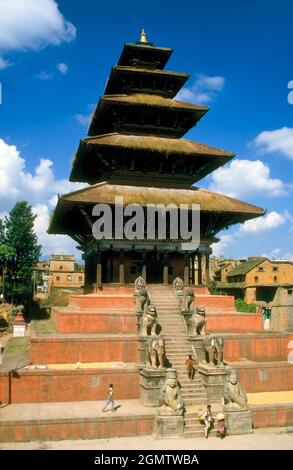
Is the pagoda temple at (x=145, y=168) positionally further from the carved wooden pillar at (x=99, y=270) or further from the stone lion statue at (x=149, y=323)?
the stone lion statue at (x=149, y=323)

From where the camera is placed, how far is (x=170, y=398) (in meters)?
14.5

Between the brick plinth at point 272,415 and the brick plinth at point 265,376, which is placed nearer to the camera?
the brick plinth at point 272,415

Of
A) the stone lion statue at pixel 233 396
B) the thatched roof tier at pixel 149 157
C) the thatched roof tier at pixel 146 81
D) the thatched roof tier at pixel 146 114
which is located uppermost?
the thatched roof tier at pixel 146 81

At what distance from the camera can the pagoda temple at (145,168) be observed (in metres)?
23.0

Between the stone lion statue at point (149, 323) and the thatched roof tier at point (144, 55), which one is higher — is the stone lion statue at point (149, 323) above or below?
below

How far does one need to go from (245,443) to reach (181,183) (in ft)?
47.7

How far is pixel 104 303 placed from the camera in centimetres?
2125

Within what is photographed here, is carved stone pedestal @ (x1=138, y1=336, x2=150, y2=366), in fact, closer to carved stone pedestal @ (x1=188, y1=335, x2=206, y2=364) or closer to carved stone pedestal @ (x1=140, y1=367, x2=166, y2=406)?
carved stone pedestal @ (x1=140, y1=367, x2=166, y2=406)

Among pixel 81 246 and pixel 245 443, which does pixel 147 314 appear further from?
pixel 81 246

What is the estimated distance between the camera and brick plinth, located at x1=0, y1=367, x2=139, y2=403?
1545 centimetres

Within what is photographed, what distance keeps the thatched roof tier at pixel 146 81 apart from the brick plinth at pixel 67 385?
16.1 meters

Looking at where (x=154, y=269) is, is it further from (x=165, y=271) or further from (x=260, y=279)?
(x=260, y=279)

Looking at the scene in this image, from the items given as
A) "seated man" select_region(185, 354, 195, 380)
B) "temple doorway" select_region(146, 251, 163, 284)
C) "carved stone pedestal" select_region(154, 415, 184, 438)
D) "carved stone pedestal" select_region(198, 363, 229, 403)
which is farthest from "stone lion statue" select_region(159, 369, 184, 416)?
"temple doorway" select_region(146, 251, 163, 284)

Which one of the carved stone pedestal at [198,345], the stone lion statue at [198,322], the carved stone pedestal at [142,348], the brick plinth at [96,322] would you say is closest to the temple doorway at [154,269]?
the brick plinth at [96,322]
